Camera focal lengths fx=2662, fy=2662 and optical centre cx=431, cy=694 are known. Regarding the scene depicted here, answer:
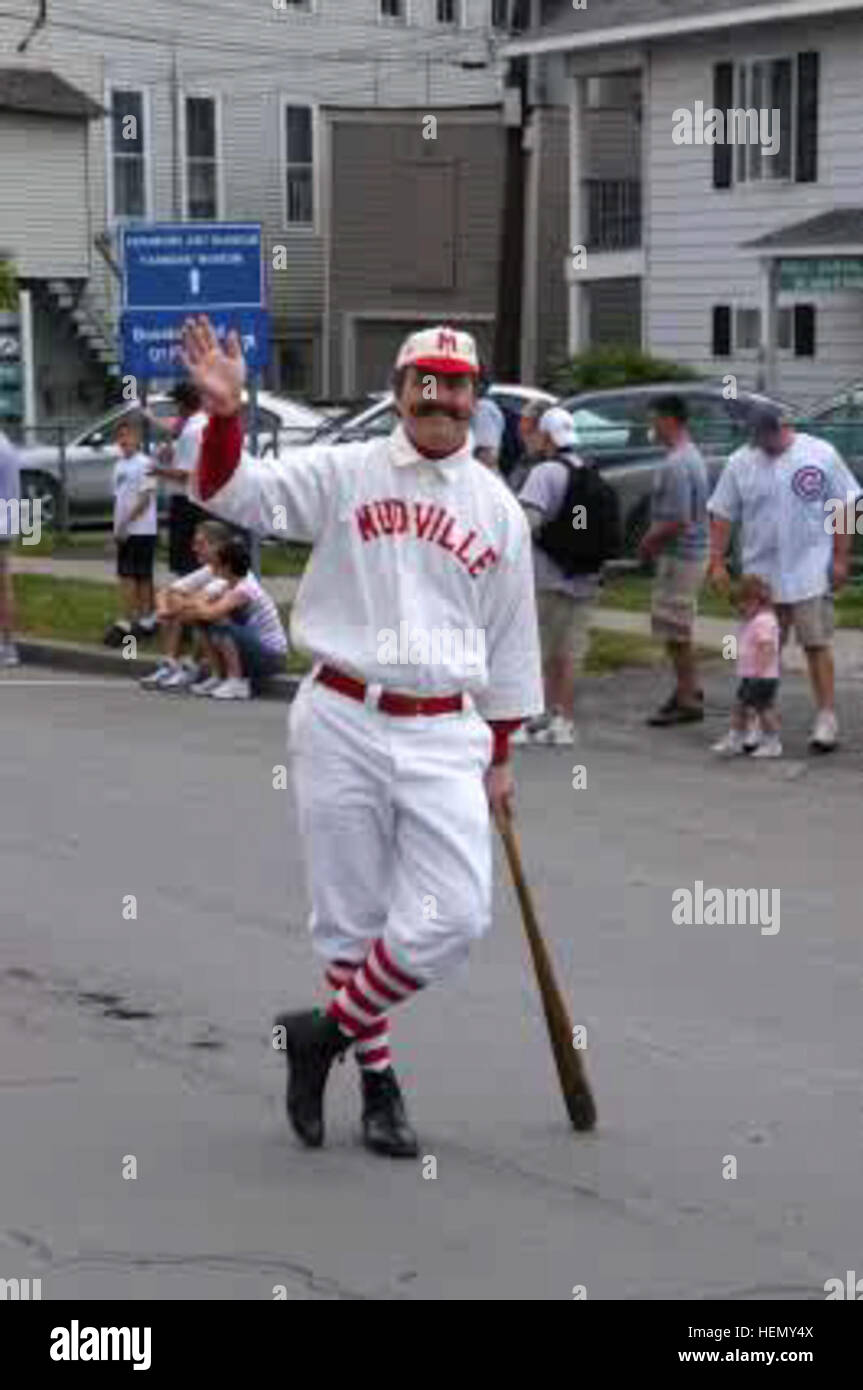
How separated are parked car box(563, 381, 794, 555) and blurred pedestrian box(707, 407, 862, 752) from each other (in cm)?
745

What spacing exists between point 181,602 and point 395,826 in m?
10.2

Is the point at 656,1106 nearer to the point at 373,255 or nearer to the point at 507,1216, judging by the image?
the point at 507,1216

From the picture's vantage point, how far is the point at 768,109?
109 ft

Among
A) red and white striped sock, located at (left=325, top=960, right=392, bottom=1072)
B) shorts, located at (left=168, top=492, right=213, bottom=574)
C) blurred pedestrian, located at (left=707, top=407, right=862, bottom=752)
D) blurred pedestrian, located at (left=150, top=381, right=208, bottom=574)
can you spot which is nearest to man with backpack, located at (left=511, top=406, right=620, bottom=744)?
blurred pedestrian, located at (left=707, top=407, right=862, bottom=752)

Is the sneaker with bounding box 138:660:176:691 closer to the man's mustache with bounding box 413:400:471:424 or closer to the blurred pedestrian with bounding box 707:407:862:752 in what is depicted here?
the blurred pedestrian with bounding box 707:407:862:752

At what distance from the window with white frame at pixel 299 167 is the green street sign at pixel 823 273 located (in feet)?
51.2

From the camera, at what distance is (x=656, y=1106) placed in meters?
7.30

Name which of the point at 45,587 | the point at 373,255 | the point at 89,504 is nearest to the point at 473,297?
the point at 373,255

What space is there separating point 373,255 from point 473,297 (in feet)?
5.91

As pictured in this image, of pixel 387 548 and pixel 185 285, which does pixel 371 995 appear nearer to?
pixel 387 548

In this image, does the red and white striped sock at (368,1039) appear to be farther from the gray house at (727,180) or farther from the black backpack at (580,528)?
the gray house at (727,180)

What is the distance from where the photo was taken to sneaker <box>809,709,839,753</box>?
14.2 meters

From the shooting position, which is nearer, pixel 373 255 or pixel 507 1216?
pixel 507 1216

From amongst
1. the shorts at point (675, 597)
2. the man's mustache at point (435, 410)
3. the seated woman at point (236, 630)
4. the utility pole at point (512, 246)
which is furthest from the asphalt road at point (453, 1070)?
the utility pole at point (512, 246)
